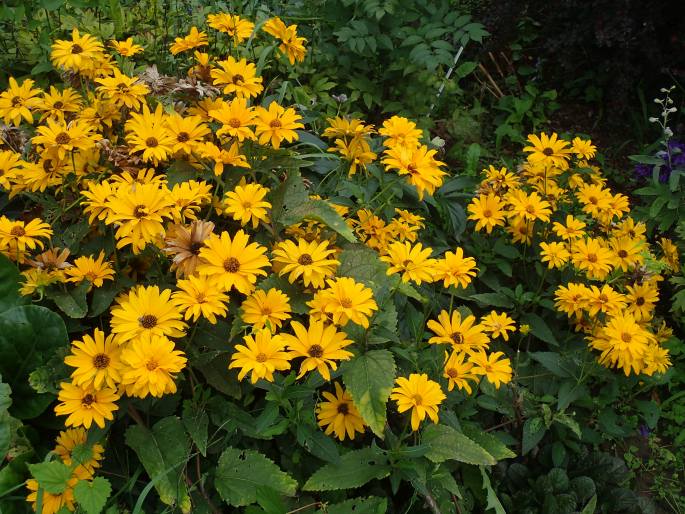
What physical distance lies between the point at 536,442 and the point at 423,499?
46cm

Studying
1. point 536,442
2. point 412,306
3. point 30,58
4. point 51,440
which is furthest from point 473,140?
point 51,440

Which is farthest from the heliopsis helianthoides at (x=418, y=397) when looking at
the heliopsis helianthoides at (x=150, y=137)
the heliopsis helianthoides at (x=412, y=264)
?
the heliopsis helianthoides at (x=150, y=137)

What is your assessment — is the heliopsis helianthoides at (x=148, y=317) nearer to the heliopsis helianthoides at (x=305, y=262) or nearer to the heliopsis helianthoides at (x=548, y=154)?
the heliopsis helianthoides at (x=305, y=262)

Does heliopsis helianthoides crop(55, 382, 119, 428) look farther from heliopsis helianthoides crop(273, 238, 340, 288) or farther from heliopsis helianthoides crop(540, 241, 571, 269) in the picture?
heliopsis helianthoides crop(540, 241, 571, 269)

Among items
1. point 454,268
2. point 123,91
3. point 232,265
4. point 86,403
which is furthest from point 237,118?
point 86,403

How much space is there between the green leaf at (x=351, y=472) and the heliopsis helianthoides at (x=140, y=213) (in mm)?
777

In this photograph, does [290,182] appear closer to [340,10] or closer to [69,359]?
[69,359]

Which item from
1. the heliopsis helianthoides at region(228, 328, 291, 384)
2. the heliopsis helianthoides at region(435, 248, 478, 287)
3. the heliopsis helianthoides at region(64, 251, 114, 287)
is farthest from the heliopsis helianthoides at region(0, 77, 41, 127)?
the heliopsis helianthoides at region(435, 248, 478, 287)

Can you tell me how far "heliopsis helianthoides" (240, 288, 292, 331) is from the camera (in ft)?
5.54

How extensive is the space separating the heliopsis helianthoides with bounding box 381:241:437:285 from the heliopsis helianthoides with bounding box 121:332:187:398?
664mm

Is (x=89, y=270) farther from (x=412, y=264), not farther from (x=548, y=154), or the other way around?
(x=548, y=154)

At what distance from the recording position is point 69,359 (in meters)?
1.60

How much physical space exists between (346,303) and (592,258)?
3.70 ft

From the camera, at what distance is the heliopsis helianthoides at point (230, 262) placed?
64.6 inches
